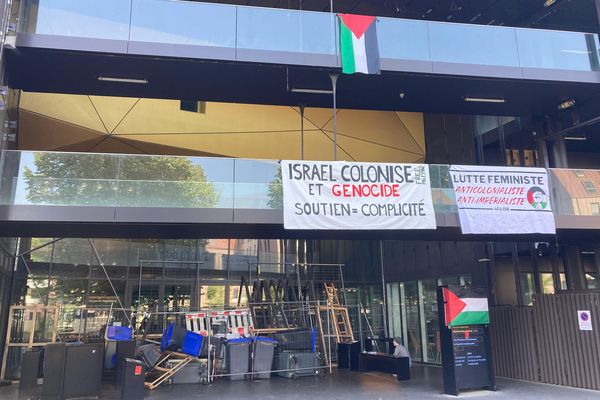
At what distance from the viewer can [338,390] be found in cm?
1205

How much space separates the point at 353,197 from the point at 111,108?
10.5 metres

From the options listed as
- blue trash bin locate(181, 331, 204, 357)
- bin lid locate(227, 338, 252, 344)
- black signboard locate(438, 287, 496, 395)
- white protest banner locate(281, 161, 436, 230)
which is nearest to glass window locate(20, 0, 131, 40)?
white protest banner locate(281, 161, 436, 230)

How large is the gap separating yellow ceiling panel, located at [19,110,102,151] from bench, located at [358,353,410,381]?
39.0ft

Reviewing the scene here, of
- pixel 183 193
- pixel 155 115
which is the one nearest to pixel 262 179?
pixel 183 193

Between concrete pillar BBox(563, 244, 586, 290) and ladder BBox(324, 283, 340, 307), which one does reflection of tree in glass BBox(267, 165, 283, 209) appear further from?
concrete pillar BBox(563, 244, 586, 290)

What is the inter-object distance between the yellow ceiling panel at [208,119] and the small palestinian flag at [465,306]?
10.6 m

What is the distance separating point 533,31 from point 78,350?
14259 mm

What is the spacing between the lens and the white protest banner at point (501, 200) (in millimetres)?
11977

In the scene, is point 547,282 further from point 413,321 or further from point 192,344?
point 192,344

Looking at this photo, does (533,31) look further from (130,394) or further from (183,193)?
(130,394)

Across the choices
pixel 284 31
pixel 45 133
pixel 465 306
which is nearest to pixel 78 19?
pixel 284 31

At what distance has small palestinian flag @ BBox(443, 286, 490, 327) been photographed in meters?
11.7

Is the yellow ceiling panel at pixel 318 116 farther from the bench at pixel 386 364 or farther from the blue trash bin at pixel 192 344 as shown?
the blue trash bin at pixel 192 344

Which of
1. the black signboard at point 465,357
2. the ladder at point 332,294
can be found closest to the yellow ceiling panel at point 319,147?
the ladder at point 332,294
